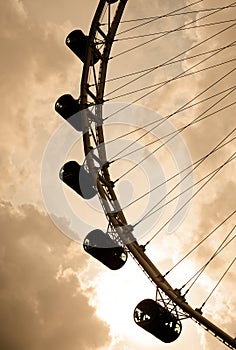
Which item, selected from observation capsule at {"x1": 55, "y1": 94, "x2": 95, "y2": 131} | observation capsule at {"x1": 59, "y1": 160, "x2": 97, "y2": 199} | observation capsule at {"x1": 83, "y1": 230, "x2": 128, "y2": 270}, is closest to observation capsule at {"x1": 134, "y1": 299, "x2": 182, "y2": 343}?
observation capsule at {"x1": 83, "y1": 230, "x2": 128, "y2": 270}

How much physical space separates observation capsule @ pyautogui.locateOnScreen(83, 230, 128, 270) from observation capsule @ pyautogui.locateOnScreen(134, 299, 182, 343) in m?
2.19

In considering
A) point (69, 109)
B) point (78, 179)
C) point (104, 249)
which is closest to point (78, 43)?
point (69, 109)

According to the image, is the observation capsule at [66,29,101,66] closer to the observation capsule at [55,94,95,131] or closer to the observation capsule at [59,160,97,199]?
the observation capsule at [55,94,95,131]

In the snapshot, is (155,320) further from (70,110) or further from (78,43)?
(78,43)

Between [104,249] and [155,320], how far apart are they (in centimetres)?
327

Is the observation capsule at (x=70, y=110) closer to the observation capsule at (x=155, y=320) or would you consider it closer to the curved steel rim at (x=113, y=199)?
the curved steel rim at (x=113, y=199)

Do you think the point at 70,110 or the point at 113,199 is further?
the point at 70,110

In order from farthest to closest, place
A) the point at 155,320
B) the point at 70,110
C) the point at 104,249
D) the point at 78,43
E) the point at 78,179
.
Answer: the point at 78,43 < the point at 70,110 < the point at 78,179 < the point at 104,249 < the point at 155,320

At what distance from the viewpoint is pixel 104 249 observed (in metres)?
18.1

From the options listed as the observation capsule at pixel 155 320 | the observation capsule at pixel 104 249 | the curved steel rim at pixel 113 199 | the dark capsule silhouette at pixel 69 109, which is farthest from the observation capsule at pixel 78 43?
the observation capsule at pixel 155 320

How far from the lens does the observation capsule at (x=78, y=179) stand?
1867 centimetres

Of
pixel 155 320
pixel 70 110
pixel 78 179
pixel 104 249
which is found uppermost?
pixel 70 110

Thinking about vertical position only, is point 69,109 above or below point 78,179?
above

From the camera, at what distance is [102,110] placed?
2008 cm
